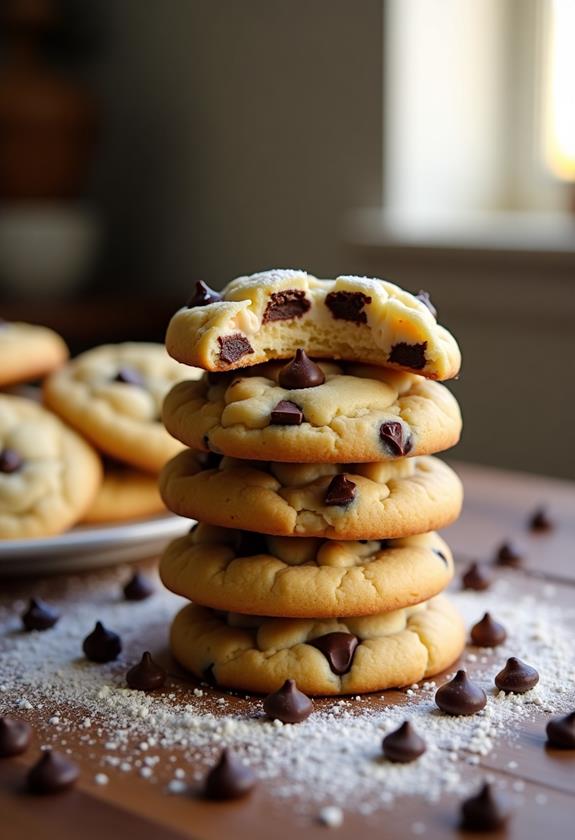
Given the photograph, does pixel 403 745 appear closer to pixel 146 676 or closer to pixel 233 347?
pixel 146 676

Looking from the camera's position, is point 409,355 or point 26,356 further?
point 26,356

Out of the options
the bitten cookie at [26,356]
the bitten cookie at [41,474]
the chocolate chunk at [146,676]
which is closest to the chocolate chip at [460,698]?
the chocolate chunk at [146,676]

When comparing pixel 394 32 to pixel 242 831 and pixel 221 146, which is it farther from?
pixel 242 831

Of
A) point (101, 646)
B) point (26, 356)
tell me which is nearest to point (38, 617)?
point (101, 646)

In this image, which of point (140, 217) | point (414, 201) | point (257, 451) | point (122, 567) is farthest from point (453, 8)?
point (257, 451)

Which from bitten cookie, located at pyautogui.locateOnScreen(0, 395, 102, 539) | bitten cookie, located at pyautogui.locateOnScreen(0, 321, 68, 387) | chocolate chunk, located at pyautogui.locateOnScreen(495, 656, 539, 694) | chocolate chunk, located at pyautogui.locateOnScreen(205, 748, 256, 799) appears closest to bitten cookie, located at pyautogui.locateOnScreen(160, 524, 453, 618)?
chocolate chunk, located at pyautogui.locateOnScreen(495, 656, 539, 694)

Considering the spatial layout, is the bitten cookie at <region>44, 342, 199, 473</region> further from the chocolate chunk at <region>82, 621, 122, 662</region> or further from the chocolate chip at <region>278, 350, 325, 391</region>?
the chocolate chip at <region>278, 350, 325, 391</region>
